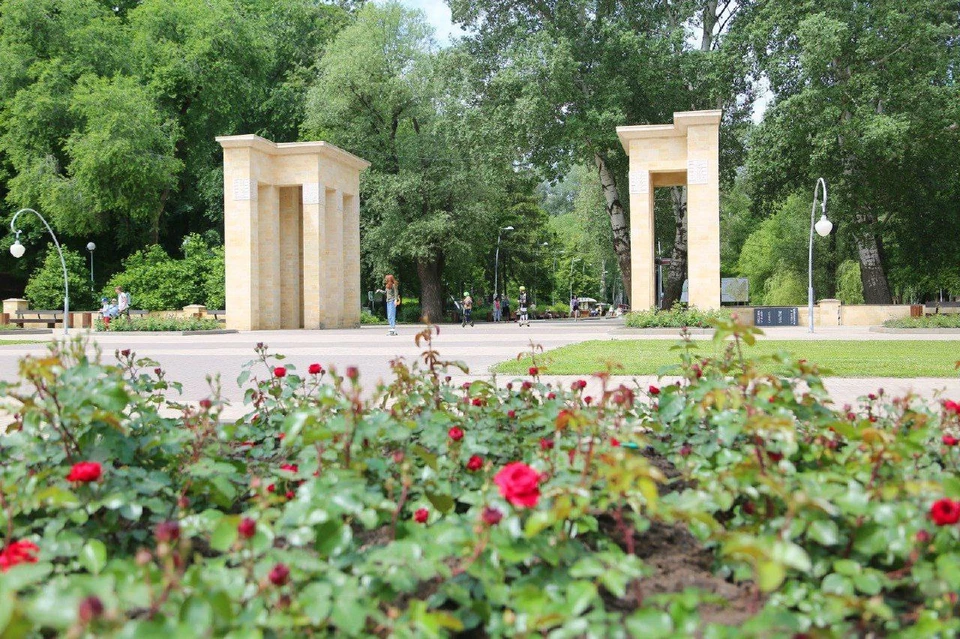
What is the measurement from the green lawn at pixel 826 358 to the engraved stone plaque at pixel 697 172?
10.5 m

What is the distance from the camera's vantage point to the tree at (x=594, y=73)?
109ft

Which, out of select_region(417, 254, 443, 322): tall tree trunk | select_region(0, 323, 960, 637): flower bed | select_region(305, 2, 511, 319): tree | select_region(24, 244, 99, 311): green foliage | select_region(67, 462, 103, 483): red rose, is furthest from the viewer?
select_region(417, 254, 443, 322): tall tree trunk

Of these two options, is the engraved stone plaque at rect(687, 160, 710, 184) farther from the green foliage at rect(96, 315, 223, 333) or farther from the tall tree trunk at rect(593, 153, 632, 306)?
the green foliage at rect(96, 315, 223, 333)

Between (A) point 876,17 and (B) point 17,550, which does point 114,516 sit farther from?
(A) point 876,17

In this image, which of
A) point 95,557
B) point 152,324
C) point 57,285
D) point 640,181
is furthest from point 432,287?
point 95,557

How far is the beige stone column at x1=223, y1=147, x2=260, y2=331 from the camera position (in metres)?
32.6

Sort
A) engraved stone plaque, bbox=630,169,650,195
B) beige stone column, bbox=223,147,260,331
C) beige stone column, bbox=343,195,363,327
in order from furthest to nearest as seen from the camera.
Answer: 1. beige stone column, bbox=343,195,363,327
2. beige stone column, bbox=223,147,260,331
3. engraved stone plaque, bbox=630,169,650,195

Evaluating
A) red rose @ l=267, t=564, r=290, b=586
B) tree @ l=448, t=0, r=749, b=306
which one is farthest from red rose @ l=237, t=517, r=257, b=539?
tree @ l=448, t=0, r=749, b=306

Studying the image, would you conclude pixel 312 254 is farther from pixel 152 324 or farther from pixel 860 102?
pixel 860 102

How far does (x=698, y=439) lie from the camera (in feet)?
12.8

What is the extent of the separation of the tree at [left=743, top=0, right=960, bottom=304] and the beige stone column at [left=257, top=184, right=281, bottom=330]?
20204 millimetres

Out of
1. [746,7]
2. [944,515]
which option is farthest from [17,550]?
[746,7]

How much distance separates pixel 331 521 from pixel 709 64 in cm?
3454

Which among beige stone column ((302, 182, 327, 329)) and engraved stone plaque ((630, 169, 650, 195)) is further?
beige stone column ((302, 182, 327, 329))
